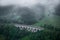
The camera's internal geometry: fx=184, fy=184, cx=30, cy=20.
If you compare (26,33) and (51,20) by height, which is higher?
Answer: (51,20)

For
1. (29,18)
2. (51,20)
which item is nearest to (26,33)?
(29,18)

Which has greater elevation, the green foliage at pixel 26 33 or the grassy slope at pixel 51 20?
the grassy slope at pixel 51 20

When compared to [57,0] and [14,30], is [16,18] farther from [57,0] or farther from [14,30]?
[57,0]

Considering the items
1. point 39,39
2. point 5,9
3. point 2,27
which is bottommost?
point 39,39

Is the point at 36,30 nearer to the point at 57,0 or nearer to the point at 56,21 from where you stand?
the point at 56,21

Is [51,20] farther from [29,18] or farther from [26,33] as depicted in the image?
[26,33]

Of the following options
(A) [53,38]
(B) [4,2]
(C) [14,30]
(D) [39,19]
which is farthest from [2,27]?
(A) [53,38]

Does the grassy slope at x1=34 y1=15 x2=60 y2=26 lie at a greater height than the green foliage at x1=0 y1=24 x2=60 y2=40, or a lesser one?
greater

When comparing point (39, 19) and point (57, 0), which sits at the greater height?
point (57, 0)

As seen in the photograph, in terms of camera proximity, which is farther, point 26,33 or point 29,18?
point 29,18
